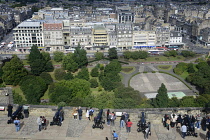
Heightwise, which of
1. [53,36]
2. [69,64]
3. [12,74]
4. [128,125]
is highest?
[53,36]

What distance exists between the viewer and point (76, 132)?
27.9m

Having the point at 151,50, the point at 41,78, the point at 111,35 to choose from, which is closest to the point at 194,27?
the point at 151,50

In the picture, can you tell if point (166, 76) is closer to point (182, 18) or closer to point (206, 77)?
point (206, 77)

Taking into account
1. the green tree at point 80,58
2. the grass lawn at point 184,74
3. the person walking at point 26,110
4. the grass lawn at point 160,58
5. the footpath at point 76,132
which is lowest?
the grass lawn at point 184,74

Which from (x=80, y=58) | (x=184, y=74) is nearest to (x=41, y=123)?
(x=80, y=58)

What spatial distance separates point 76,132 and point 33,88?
2073 inches

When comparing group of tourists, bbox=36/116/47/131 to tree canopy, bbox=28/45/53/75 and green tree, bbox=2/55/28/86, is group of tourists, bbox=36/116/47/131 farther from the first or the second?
tree canopy, bbox=28/45/53/75

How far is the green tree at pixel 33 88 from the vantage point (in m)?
73.6

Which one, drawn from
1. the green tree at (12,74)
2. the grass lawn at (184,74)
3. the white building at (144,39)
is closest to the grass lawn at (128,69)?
the grass lawn at (184,74)

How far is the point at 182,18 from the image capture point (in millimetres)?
176625

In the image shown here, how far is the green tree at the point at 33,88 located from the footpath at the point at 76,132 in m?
Result: 44.6

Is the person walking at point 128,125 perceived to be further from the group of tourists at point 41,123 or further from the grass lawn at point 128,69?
the grass lawn at point 128,69

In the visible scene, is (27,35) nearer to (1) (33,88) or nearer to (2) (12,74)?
(2) (12,74)

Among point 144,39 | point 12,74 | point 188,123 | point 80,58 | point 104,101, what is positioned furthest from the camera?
point 144,39
